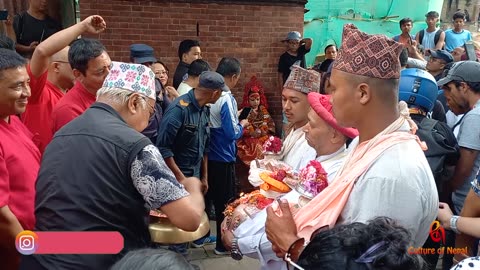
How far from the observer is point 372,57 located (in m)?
1.70

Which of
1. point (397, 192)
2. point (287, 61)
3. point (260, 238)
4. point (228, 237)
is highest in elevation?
point (397, 192)

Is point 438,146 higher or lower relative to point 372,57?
lower

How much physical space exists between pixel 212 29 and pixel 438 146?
13.2ft

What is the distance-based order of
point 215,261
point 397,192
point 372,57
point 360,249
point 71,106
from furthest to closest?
1. point 215,261
2. point 71,106
3. point 372,57
4. point 397,192
5. point 360,249

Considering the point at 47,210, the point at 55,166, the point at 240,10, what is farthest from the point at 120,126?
the point at 240,10

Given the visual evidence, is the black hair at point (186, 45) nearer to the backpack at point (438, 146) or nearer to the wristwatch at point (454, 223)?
the backpack at point (438, 146)

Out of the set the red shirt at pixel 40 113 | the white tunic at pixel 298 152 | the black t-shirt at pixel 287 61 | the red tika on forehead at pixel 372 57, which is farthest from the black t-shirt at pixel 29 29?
the red tika on forehead at pixel 372 57

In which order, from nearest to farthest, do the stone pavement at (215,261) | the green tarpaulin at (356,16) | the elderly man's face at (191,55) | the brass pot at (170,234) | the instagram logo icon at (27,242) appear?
the instagram logo icon at (27,242) → the brass pot at (170,234) → the stone pavement at (215,261) → the elderly man's face at (191,55) → the green tarpaulin at (356,16)

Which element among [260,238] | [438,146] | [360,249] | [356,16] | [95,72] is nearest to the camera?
[360,249]

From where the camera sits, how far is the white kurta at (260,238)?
6.96 ft

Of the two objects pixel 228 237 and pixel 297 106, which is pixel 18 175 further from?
pixel 297 106

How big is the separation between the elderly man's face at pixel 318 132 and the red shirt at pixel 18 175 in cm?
162

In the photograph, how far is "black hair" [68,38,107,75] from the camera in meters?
3.13

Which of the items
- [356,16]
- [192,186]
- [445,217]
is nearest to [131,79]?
[192,186]
